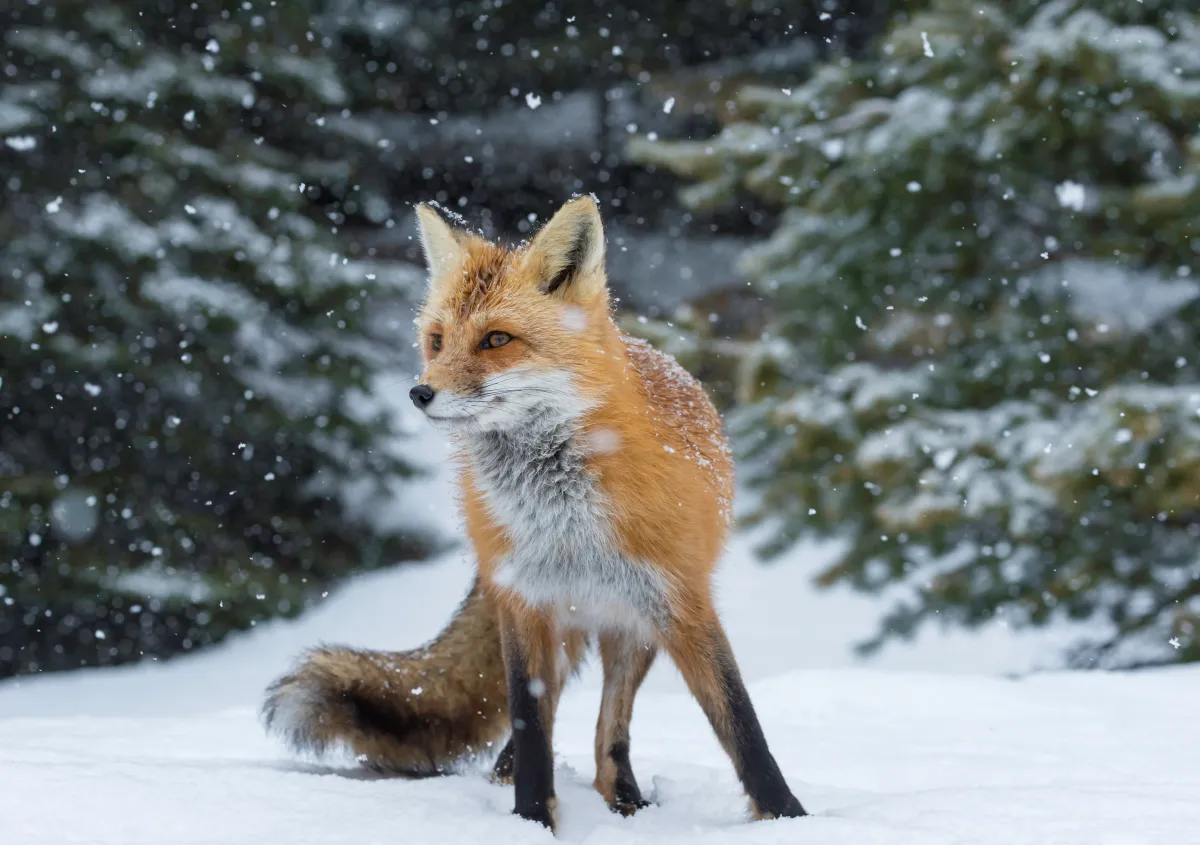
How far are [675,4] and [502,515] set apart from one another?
10.8 m

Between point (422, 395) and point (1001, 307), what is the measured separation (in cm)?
463

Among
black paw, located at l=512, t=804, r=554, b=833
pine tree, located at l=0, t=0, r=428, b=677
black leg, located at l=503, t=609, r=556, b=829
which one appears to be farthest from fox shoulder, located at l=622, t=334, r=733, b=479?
pine tree, located at l=0, t=0, r=428, b=677

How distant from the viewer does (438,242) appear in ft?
9.82

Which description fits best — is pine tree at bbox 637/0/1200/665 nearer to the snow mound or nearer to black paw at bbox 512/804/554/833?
the snow mound

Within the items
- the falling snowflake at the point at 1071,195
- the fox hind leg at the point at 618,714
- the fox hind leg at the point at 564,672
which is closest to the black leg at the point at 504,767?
the fox hind leg at the point at 564,672

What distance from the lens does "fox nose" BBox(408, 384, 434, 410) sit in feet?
8.02

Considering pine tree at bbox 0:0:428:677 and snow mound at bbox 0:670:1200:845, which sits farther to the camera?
pine tree at bbox 0:0:428:677

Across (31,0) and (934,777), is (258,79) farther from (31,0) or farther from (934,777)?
(934,777)

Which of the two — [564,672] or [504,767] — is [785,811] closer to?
[564,672]

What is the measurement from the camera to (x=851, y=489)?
629 centimetres

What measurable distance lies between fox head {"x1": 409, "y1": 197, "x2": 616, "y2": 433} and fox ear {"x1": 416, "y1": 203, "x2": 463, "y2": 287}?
0.01m

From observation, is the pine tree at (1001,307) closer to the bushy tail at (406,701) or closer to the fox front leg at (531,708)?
the bushy tail at (406,701)

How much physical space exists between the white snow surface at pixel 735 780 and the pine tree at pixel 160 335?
37.9 inches

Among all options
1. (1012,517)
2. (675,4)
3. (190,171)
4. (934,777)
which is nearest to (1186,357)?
(1012,517)
